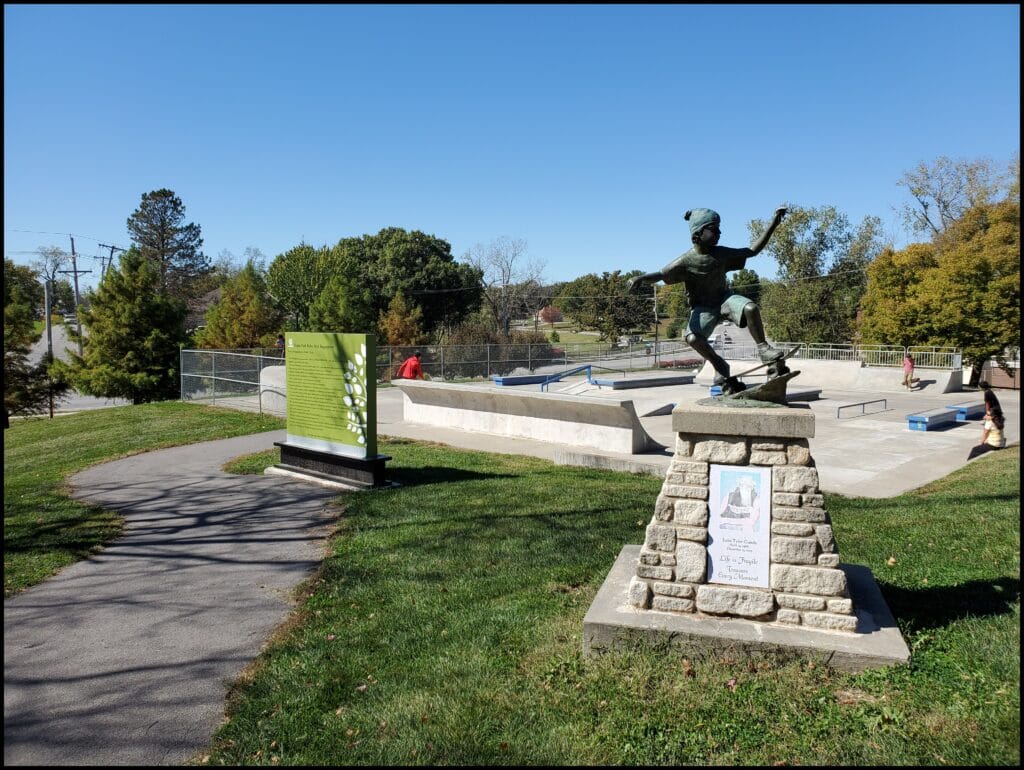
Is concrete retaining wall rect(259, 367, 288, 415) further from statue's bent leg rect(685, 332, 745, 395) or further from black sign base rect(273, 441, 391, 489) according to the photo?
statue's bent leg rect(685, 332, 745, 395)

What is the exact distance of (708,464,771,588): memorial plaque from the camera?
4566 millimetres

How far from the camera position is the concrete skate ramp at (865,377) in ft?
84.1

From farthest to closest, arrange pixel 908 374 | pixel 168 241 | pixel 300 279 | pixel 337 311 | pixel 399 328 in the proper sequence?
pixel 168 241
pixel 300 279
pixel 399 328
pixel 337 311
pixel 908 374

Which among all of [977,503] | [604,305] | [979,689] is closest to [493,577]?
[979,689]

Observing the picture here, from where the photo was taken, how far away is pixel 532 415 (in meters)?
14.7

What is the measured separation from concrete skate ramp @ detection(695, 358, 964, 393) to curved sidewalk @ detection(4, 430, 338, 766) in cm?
1858

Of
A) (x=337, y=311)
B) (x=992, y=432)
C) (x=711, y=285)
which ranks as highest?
(x=337, y=311)

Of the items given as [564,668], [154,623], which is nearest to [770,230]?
[564,668]

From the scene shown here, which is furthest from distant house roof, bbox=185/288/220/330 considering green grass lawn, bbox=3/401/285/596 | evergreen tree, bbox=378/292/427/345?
green grass lawn, bbox=3/401/285/596

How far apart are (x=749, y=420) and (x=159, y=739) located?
13.5 ft

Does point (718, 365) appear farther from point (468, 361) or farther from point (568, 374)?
point (468, 361)

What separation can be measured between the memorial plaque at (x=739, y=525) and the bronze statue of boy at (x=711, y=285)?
2.49 feet

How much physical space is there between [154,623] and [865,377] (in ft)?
90.4

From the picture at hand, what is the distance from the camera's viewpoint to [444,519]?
27.0 feet
